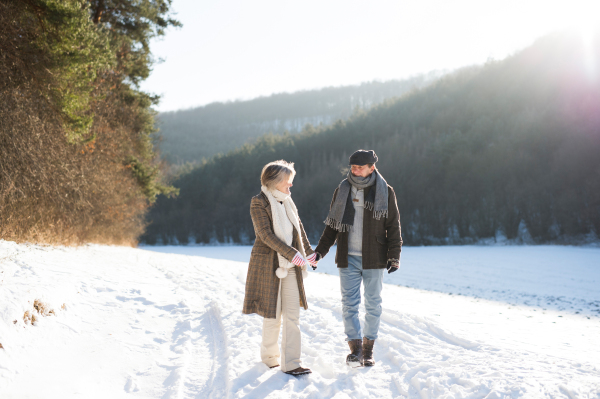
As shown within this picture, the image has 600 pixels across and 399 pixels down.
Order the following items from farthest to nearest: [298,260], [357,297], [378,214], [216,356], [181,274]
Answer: [181,274] < [216,356] < [357,297] < [378,214] < [298,260]

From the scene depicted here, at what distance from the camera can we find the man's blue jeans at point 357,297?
3754 mm

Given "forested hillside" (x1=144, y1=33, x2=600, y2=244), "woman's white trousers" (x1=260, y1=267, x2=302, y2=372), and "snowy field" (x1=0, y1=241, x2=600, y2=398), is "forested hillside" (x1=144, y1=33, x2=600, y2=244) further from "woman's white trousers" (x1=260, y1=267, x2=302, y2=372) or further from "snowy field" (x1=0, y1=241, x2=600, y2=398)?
"woman's white trousers" (x1=260, y1=267, x2=302, y2=372)

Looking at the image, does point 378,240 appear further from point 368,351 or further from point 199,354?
point 199,354

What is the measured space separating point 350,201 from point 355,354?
1.51 metres

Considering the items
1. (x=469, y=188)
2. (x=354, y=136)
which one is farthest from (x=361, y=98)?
(x=469, y=188)

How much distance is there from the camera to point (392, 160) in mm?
47250

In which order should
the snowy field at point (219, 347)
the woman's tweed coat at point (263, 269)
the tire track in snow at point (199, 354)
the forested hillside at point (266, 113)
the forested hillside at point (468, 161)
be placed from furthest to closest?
the forested hillside at point (266, 113)
the forested hillside at point (468, 161)
the woman's tweed coat at point (263, 269)
the tire track in snow at point (199, 354)
the snowy field at point (219, 347)

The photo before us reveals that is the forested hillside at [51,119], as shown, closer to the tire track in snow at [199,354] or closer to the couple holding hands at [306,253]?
the tire track in snow at [199,354]

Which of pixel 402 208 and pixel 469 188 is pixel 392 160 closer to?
pixel 402 208

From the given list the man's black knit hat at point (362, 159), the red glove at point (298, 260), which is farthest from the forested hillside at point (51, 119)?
the man's black knit hat at point (362, 159)

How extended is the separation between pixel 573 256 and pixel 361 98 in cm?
11398

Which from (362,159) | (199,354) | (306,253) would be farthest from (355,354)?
(362,159)

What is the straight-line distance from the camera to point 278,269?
11.4 feet

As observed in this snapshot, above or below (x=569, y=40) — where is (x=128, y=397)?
below
